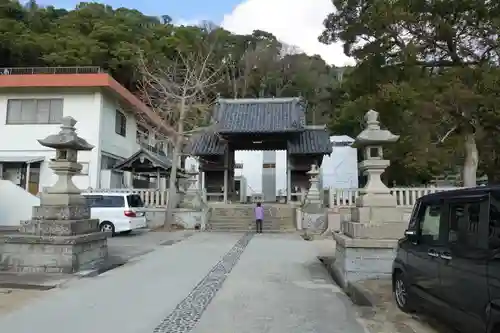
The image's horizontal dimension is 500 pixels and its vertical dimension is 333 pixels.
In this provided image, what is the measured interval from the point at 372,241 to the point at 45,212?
662cm

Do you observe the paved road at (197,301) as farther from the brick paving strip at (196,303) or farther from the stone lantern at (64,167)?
the stone lantern at (64,167)

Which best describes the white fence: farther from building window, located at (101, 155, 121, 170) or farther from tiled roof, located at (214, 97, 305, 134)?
tiled roof, located at (214, 97, 305, 134)

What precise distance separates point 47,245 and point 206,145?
15629 millimetres

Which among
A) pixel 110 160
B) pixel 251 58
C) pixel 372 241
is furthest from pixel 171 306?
pixel 251 58

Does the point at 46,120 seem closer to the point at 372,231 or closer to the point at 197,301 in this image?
the point at 197,301

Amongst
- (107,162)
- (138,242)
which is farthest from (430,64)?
(107,162)

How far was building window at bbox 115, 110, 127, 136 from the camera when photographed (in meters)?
25.2

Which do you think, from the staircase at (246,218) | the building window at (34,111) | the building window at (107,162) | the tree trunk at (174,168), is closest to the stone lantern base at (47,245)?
the tree trunk at (174,168)

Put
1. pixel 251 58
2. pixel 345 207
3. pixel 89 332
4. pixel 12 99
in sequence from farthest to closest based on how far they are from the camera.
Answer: pixel 251 58, pixel 12 99, pixel 345 207, pixel 89 332

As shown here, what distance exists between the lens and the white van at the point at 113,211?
15.9 meters

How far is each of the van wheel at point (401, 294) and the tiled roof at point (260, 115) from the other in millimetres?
16793

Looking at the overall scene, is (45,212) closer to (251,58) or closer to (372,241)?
(372,241)

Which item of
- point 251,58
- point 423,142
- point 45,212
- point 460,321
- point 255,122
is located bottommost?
point 460,321

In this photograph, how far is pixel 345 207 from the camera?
18.5 meters
